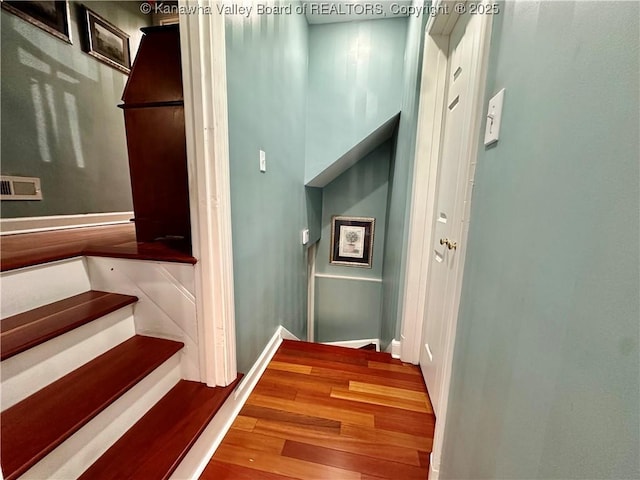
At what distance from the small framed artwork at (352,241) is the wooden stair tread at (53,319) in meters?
2.28

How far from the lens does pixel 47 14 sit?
1.83 m

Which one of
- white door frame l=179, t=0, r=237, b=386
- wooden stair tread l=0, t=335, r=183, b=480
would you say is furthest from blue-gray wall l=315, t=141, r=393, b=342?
wooden stair tread l=0, t=335, r=183, b=480

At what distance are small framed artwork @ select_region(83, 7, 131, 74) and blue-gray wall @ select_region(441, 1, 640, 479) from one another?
3.10 meters

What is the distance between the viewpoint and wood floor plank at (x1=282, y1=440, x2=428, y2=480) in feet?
3.37

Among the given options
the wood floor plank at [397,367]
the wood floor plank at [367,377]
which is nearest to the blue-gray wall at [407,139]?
the wood floor plank at [397,367]

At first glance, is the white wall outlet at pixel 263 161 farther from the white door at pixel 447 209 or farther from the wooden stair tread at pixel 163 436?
the wooden stair tread at pixel 163 436

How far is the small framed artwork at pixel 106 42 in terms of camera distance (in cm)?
212

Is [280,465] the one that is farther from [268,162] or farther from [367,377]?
[268,162]

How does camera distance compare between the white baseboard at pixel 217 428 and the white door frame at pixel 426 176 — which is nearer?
the white baseboard at pixel 217 428

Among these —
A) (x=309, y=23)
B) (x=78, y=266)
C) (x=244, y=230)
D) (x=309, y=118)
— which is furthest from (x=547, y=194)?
(x=309, y=23)

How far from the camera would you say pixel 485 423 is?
0.62 m

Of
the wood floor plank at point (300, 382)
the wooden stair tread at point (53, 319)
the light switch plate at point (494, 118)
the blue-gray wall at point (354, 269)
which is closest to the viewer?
the light switch plate at point (494, 118)

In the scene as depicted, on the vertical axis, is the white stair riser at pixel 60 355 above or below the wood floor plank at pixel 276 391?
above

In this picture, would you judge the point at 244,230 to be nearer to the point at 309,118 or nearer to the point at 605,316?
the point at 605,316
